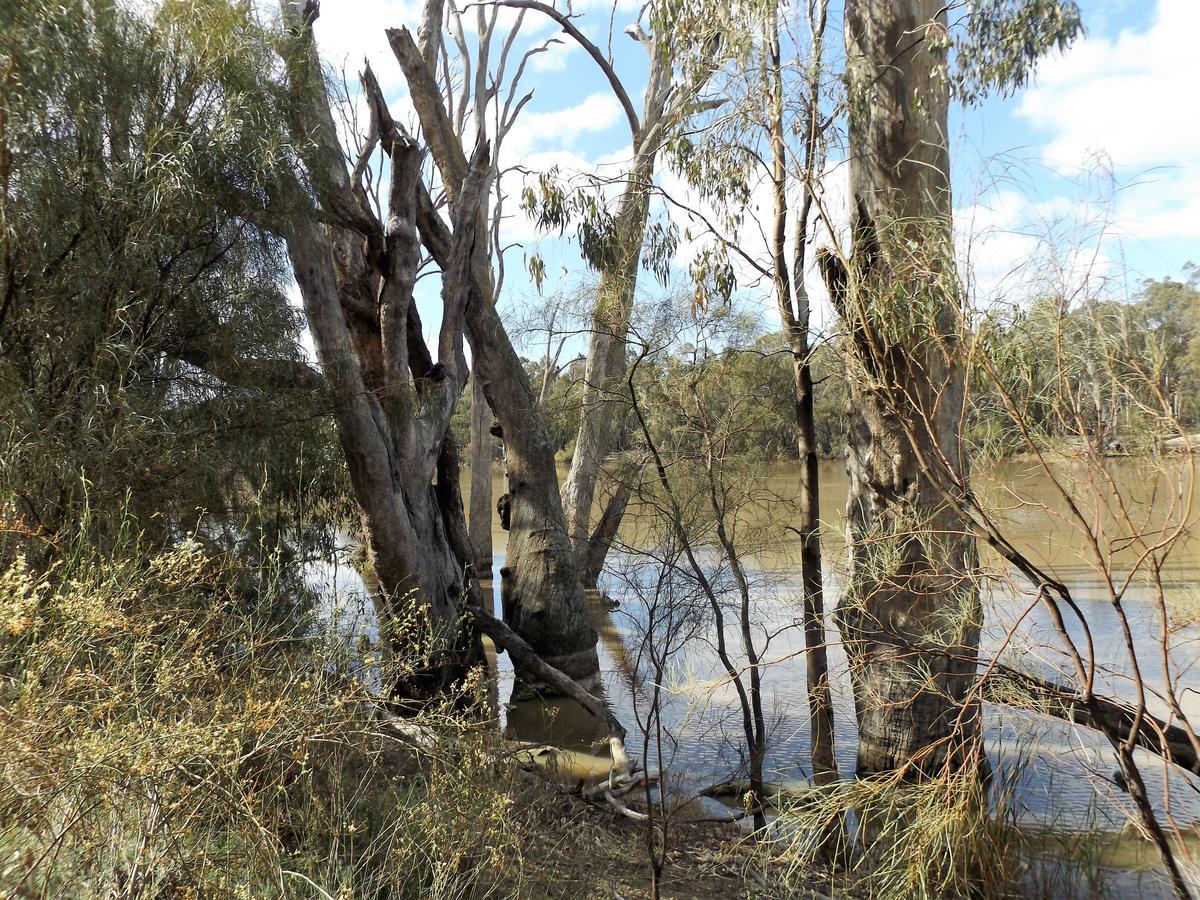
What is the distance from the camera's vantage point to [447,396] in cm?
718

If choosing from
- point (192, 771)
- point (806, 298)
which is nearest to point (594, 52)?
point (806, 298)

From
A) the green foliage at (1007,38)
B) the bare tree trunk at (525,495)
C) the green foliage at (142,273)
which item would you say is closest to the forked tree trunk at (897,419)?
the green foliage at (1007,38)

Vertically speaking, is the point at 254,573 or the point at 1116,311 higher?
the point at 1116,311

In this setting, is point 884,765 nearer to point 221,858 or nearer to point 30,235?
point 221,858

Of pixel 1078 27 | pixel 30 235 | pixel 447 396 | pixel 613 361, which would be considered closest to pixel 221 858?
pixel 30 235

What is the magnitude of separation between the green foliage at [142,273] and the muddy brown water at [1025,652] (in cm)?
113


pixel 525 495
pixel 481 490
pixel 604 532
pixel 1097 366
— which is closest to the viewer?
pixel 1097 366

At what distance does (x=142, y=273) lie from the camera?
4.63m

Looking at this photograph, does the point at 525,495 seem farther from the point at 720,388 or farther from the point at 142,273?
the point at 142,273

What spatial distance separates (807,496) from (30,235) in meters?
4.03

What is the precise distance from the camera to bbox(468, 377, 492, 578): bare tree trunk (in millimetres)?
12258

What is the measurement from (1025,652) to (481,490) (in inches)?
367

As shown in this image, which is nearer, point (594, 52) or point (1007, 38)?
point (1007, 38)

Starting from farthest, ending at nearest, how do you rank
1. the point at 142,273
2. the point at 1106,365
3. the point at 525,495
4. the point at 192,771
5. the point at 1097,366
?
the point at 525,495 → the point at 142,273 → the point at 1097,366 → the point at 1106,365 → the point at 192,771
